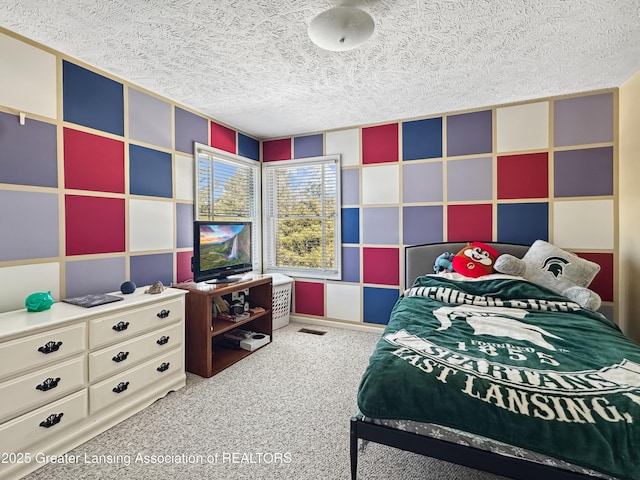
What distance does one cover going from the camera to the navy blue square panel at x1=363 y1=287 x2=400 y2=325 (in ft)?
12.1

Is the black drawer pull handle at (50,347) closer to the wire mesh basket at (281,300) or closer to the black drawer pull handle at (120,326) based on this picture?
the black drawer pull handle at (120,326)

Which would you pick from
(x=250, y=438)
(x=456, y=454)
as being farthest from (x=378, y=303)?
(x=456, y=454)

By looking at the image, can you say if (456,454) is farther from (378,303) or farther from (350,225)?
(350,225)

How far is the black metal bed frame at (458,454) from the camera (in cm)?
111

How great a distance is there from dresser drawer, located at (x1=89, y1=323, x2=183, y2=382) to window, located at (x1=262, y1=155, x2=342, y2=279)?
203 centimetres

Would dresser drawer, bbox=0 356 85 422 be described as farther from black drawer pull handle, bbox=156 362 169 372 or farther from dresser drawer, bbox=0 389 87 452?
black drawer pull handle, bbox=156 362 169 372

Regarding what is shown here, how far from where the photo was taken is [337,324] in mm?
3959

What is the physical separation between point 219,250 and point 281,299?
1245mm

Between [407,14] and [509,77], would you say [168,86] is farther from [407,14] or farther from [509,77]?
[509,77]

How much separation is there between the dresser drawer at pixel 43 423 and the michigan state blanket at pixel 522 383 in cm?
170

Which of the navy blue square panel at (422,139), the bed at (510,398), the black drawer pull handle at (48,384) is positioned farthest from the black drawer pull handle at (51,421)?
the navy blue square panel at (422,139)

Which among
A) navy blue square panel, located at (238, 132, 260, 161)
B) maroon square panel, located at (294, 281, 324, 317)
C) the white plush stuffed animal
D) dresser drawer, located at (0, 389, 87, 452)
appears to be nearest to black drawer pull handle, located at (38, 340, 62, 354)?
dresser drawer, located at (0, 389, 87, 452)

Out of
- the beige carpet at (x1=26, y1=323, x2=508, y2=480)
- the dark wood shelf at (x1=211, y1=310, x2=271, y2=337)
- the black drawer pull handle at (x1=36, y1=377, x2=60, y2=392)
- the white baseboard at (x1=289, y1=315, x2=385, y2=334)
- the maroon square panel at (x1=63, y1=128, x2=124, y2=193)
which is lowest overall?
the beige carpet at (x1=26, y1=323, x2=508, y2=480)

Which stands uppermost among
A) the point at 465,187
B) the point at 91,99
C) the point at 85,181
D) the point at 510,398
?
the point at 91,99
